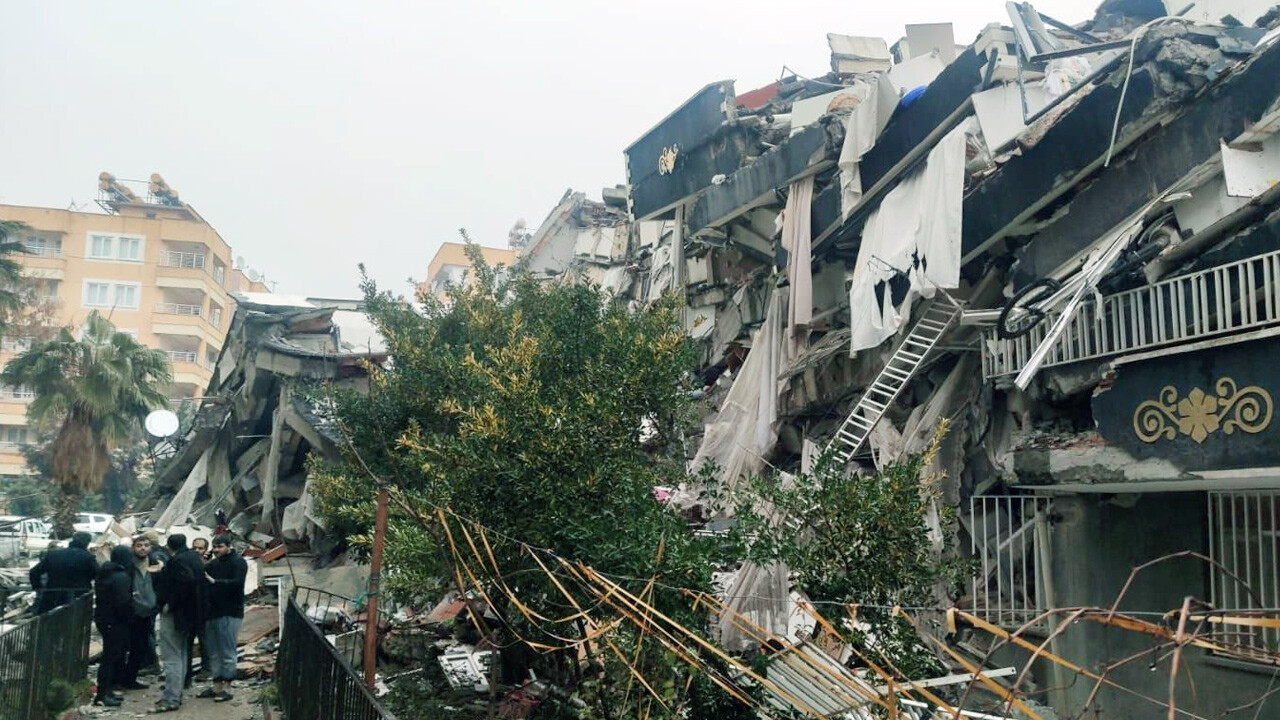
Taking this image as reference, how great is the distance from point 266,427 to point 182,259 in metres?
36.5

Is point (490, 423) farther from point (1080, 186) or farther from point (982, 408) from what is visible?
point (1080, 186)

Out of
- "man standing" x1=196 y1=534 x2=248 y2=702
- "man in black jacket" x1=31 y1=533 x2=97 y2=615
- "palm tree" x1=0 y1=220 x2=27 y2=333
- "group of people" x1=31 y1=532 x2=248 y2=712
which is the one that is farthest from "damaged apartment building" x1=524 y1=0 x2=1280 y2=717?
"palm tree" x1=0 y1=220 x2=27 y2=333

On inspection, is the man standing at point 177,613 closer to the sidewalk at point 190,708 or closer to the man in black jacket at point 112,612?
the sidewalk at point 190,708

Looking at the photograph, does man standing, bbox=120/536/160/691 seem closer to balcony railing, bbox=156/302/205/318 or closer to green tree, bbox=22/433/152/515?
green tree, bbox=22/433/152/515

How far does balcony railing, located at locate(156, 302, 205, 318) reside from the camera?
180ft

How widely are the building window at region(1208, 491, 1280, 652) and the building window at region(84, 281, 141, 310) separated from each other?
5609cm

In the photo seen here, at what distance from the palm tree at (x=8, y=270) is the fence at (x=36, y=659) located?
17.7 m

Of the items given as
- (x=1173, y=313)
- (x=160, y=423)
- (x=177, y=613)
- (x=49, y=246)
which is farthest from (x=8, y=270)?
(x=49, y=246)

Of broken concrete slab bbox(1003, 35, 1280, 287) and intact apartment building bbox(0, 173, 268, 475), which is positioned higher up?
intact apartment building bbox(0, 173, 268, 475)

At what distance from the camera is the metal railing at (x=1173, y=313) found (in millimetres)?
8219

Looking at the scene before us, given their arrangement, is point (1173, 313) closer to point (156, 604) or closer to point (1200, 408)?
point (1200, 408)

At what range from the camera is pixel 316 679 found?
7203 millimetres

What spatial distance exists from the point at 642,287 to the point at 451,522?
21.8 meters

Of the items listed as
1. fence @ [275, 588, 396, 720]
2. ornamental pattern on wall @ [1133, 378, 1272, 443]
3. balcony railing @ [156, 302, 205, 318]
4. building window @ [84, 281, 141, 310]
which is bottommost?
fence @ [275, 588, 396, 720]
